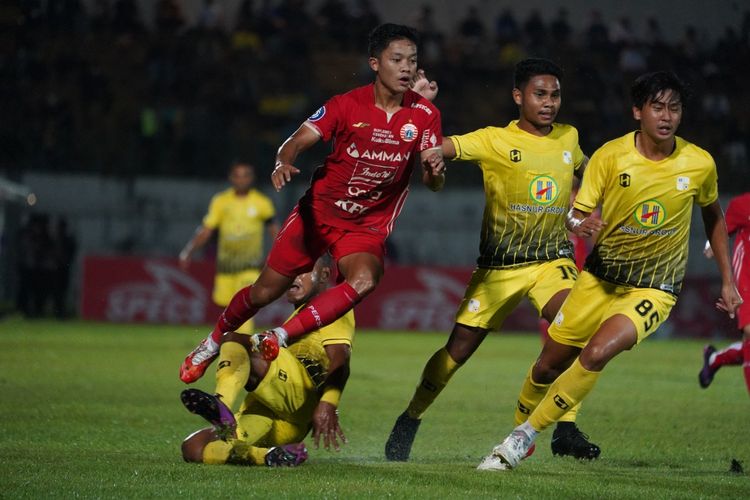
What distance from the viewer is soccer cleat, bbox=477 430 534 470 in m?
7.00

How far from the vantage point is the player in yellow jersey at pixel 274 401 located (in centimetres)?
693

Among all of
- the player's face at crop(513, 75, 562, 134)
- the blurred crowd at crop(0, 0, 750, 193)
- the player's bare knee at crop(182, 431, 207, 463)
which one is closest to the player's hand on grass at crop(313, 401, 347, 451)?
the player's bare knee at crop(182, 431, 207, 463)

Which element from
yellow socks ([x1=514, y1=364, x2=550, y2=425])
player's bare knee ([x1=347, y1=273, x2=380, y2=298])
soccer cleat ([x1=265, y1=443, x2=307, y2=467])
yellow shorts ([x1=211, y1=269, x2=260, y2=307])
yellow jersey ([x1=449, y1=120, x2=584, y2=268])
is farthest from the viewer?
yellow shorts ([x1=211, y1=269, x2=260, y2=307])

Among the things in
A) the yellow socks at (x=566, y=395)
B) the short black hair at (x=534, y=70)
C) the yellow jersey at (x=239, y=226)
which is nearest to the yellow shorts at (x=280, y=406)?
the yellow socks at (x=566, y=395)

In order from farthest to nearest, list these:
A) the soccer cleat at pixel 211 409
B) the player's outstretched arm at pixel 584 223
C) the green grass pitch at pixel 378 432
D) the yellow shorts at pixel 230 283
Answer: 1. the yellow shorts at pixel 230 283
2. the player's outstretched arm at pixel 584 223
3. the soccer cleat at pixel 211 409
4. the green grass pitch at pixel 378 432

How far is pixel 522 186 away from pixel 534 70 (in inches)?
31.6

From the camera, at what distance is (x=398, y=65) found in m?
7.84

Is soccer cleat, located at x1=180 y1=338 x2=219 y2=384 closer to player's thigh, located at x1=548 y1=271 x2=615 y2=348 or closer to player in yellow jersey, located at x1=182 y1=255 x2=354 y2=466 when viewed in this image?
player in yellow jersey, located at x1=182 y1=255 x2=354 y2=466

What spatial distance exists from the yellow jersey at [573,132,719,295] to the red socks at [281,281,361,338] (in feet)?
4.97

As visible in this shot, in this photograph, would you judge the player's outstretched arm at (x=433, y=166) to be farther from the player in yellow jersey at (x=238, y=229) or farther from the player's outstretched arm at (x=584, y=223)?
the player in yellow jersey at (x=238, y=229)

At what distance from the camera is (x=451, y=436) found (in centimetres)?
924

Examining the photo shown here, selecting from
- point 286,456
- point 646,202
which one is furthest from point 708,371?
point 286,456

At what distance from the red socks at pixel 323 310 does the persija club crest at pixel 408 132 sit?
3.58 ft

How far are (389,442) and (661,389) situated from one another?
561cm
